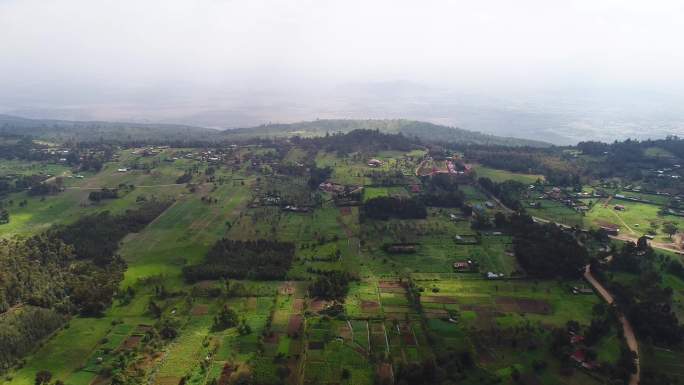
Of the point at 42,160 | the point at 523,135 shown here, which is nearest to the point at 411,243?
the point at 42,160

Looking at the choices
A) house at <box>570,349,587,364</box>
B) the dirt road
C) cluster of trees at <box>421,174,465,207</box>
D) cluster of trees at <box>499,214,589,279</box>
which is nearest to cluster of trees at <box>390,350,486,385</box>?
house at <box>570,349,587,364</box>

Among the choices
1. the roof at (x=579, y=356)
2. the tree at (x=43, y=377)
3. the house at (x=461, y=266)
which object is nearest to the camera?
the tree at (x=43, y=377)

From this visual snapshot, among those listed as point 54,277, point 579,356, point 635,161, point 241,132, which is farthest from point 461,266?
point 241,132

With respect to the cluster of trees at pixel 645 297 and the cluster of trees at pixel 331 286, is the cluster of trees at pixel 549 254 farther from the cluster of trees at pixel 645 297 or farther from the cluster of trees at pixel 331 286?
the cluster of trees at pixel 331 286

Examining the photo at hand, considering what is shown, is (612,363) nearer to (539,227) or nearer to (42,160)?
(539,227)

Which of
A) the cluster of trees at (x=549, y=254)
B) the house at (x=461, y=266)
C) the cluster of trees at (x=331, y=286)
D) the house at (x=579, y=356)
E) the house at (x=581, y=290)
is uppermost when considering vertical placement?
the cluster of trees at (x=549, y=254)

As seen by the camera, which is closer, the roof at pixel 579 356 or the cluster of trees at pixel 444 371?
the cluster of trees at pixel 444 371

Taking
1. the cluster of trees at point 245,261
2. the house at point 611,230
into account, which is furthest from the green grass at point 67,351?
the house at point 611,230
